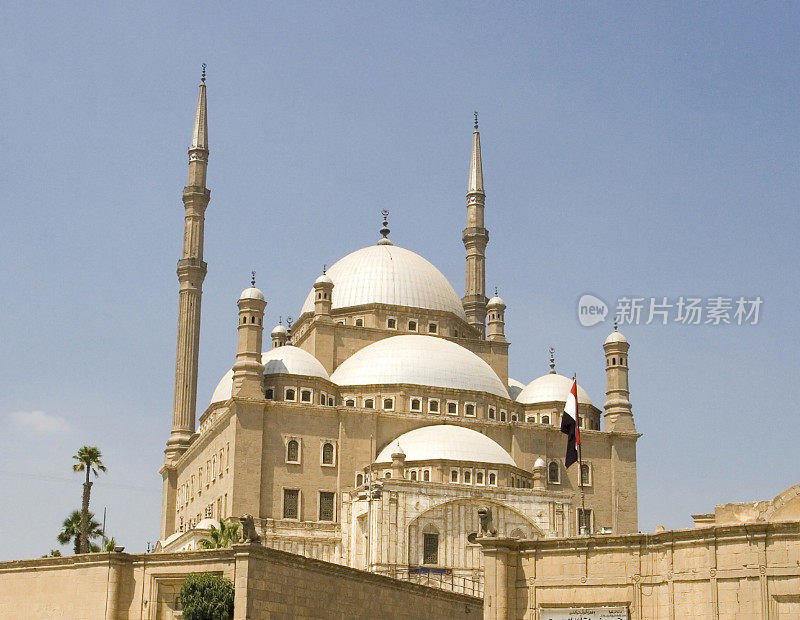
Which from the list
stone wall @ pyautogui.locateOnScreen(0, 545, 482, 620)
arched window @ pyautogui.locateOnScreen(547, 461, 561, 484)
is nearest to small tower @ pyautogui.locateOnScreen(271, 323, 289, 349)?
arched window @ pyautogui.locateOnScreen(547, 461, 561, 484)

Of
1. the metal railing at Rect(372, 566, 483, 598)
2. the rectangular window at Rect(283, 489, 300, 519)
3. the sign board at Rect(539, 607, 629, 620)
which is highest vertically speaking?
the rectangular window at Rect(283, 489, 300, 519)

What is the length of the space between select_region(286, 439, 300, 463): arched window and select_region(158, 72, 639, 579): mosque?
0.32ft

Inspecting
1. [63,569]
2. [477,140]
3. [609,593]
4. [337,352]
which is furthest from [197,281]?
[609,593]

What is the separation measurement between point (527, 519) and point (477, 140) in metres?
26.4

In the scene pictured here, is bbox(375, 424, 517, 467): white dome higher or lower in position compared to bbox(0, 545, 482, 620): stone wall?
higher

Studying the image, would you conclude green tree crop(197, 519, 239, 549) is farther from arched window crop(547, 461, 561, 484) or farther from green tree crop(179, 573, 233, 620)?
arched window crop(547, 461, 561, 484)

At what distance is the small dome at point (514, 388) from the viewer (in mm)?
56966

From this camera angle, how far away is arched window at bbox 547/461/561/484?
50.5 m

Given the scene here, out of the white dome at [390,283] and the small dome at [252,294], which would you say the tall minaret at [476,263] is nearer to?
the white dome at [390,283]

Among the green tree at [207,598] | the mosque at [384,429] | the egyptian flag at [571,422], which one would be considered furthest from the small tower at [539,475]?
the green tree at [207,598]

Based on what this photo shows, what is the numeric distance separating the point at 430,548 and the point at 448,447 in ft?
14.7

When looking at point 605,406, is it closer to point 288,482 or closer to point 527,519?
point 527,519

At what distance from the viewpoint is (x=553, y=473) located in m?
50.8

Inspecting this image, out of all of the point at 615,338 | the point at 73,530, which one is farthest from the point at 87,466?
the point at 615,338
